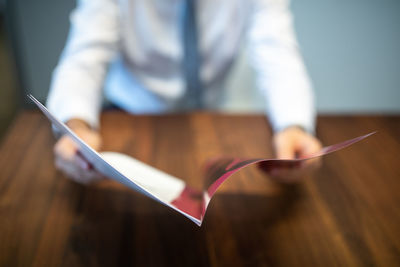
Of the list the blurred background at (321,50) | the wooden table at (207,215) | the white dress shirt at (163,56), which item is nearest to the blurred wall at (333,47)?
the blurred background at (321,50)

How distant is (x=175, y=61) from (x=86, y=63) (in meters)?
0.30

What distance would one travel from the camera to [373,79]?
70.4 inches

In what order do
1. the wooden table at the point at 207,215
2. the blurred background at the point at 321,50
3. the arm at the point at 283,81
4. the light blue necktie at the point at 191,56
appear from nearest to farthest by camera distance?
1. the wooden table at the point at 207,215
2. the arm at the point at 283,81
3. the light blue necktie at the point at 191,56
4. the blurred background at the point at 321,50

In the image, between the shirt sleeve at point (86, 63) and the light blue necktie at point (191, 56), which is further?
the light blue necktie at point (191, 56)

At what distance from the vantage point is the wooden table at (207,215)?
0.41 meters

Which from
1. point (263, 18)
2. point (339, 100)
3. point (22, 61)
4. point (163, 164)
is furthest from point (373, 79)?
point (22, 61)

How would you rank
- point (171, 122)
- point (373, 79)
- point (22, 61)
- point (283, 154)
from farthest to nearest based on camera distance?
point (373, 79), point (22, 61), point (171, 122), point (283, 154)

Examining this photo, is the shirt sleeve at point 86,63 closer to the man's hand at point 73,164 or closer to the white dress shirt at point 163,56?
the white dress shirt at point 163,56

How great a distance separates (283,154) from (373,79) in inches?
61.0

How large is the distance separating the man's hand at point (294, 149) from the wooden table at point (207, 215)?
0.03m

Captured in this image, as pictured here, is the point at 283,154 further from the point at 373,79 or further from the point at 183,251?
the point at 373,79

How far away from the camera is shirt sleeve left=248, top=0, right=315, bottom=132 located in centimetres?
64

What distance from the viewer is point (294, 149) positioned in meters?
0.58

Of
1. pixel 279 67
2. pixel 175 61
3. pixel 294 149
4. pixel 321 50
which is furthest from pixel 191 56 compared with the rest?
pixel 321 50
